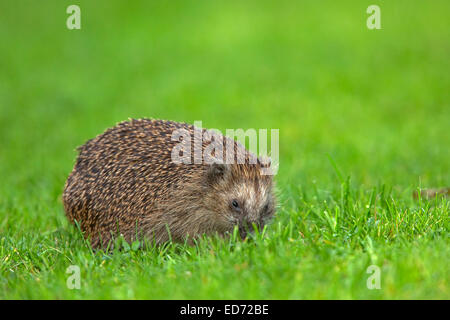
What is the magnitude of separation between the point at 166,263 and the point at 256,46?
A: 45.3 ft

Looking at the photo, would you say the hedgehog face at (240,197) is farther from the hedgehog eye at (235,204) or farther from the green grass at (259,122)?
the green grass at (259,122)

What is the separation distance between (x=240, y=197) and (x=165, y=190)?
0.91 meters

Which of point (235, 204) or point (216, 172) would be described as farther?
point (216, 172)

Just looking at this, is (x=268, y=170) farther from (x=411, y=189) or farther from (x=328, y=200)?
(x=411, y=189)

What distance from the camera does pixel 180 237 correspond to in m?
6.82

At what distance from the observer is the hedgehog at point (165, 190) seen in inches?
260

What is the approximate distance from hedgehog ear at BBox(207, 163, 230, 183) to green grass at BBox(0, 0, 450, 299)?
0.66m

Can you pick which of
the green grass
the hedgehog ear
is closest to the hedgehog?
the hedgehog ear

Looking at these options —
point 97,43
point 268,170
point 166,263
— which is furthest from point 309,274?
point 97,43

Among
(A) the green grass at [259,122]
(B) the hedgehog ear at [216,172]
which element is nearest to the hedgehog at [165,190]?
(B) the hedgehog ear at [216,172]

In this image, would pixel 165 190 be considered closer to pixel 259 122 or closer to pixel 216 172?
pixel 216 172

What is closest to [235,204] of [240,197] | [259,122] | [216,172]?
[240,197]

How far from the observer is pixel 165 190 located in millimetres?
6875
